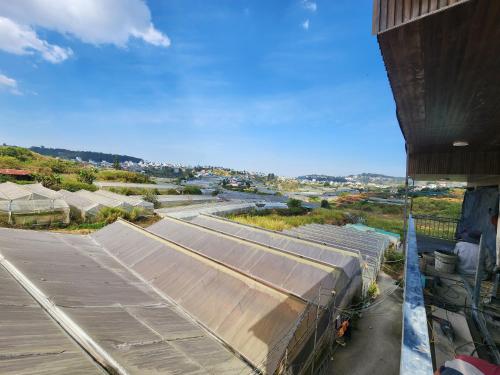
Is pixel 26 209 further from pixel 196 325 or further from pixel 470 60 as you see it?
pixel 470 60

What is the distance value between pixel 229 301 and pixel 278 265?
2.37 metres

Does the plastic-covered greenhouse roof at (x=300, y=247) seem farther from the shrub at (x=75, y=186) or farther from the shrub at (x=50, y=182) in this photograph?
the shrub at (x=50, y=182)

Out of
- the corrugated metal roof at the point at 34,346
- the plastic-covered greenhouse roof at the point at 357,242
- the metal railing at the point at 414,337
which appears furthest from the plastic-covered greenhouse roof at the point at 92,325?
the plastic-covered greenhouse roof at the point at 357,242

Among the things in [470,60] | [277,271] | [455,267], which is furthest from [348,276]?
[470,60]

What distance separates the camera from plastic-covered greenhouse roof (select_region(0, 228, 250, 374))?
2602 millimetres

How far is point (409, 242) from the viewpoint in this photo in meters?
4.81

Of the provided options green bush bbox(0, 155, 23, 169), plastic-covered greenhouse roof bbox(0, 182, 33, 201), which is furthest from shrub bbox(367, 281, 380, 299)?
green bush bbox(0, 155, 23, 169)

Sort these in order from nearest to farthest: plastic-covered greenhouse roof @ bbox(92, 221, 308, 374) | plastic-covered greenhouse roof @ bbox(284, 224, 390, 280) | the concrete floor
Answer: plastic-covered greenhouse roof @ bbox(92, 221, 308, 374) → the concrete floor → plastic-covered greenhouse roof @ bbox(284, 224, 390, 280)

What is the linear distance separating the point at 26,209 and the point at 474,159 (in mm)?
22594

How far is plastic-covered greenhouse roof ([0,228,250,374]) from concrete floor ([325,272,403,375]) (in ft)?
12.1

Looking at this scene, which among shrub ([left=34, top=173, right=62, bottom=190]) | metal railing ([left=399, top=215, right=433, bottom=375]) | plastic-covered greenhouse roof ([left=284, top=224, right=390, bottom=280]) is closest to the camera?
metal railing ([left=399, top=215, right=433, bottom=375])

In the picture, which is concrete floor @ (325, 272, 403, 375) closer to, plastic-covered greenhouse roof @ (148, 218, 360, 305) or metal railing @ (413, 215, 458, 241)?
plastic-covered greenhouse roof @ (148, 218, 360, 305)

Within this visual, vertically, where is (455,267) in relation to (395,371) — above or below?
above

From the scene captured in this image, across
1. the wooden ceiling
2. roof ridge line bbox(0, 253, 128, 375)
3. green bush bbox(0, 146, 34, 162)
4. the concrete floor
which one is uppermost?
green bush bbox(0, 146, 34, 162)
